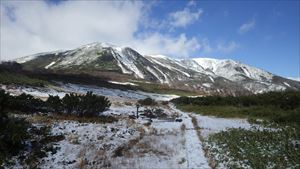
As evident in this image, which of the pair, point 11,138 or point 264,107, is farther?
point 264,107

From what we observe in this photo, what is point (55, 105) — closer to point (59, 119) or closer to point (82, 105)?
point (82, 105)

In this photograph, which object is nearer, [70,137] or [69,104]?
[70,137]

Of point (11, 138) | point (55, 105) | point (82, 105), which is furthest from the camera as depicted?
point (82, 105)

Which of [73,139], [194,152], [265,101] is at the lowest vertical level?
[194,152]

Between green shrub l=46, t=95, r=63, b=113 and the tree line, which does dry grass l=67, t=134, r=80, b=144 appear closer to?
green shrub l=46, t=95, r=63, b=113

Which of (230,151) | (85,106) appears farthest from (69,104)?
(230,151)

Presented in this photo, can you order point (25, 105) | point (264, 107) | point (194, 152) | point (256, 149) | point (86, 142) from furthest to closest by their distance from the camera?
point (264, 107) < point (25, 105) < point (86, 142) < point (194, 152) < point (256, 149)

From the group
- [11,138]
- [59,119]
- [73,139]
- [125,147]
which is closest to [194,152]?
[125,147]

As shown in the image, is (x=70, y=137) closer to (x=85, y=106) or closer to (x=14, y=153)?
(x=14, y=153)

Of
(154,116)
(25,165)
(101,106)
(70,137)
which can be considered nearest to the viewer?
(25,165)

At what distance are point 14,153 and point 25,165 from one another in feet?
5.33

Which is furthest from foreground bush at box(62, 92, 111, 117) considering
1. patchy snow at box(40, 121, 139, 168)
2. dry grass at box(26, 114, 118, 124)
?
patchy snow at box(40, 121, 139, 168)

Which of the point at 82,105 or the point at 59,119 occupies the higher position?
the point at 82,105

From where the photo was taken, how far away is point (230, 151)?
737 inches
